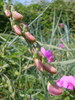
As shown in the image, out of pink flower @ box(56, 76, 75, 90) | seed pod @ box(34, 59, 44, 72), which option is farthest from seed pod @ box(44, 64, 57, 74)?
pink flower @ box(56, 76, 75, 90)

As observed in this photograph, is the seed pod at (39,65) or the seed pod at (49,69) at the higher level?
the seed pod at (39,65)

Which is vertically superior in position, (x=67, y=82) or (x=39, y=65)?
(x=39, y=65)

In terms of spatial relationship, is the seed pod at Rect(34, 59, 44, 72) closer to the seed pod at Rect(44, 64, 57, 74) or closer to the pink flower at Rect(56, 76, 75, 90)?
the seed pod at Rect(44, 64, 57, 74)

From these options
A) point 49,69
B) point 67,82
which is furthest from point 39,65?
point 67,82

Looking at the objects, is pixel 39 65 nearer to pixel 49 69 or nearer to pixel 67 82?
pixel 49 69

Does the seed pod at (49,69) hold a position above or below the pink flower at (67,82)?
above

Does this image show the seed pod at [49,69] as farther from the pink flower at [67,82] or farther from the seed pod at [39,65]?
the pink flower at [67,82]

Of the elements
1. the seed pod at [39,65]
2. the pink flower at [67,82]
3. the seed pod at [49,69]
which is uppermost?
the seed pod at [39,65]

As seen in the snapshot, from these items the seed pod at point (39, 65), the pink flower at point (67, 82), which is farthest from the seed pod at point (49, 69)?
the pink flower at point (67, 82)

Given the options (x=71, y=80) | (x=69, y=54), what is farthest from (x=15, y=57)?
(x=69, y=54)

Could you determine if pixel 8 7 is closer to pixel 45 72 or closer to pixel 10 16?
pixel 10 16

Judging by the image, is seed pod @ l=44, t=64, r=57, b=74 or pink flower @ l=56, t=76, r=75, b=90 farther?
pink flower @ l=56, t=76, r=75, b=90

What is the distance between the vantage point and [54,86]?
0.48m

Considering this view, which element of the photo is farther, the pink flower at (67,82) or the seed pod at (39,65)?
the pink flower at (67,82)
